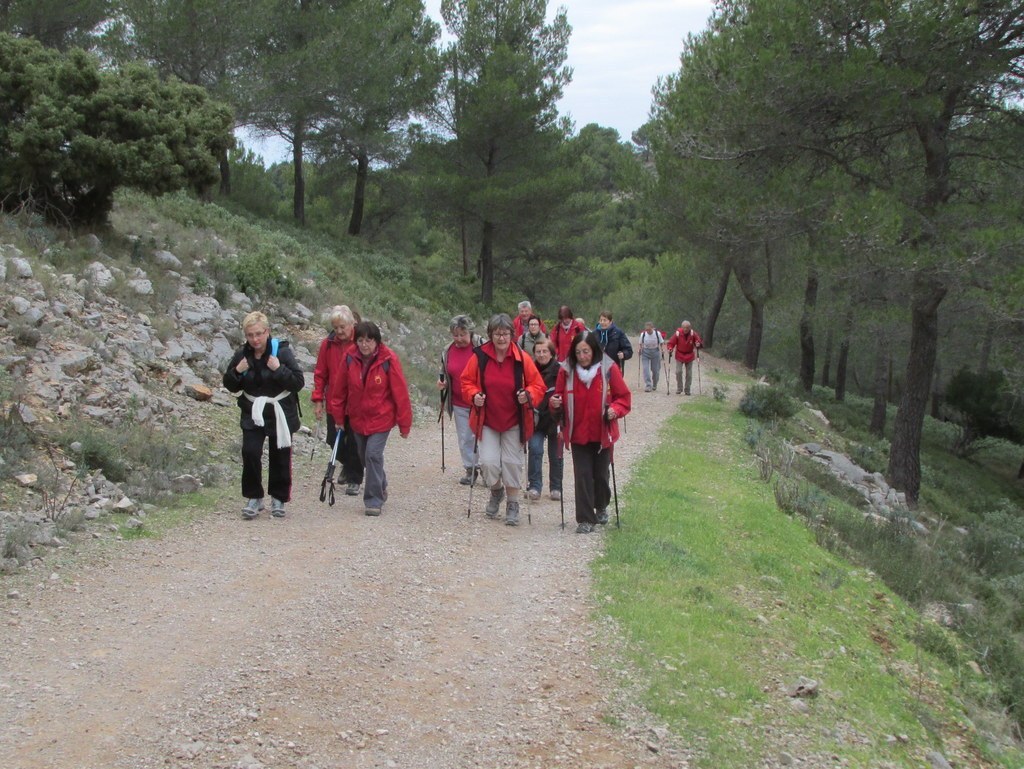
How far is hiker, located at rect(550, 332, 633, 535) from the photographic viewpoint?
27.9ft

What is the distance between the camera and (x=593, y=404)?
27.9 ft

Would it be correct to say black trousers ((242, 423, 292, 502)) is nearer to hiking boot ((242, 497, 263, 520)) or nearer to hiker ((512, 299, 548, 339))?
hiking boot ((242, 497, 263, 520))

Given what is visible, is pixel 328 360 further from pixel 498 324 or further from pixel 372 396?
pixel 498 324

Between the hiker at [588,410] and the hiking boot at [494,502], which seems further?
the hiking boot at [494,502]

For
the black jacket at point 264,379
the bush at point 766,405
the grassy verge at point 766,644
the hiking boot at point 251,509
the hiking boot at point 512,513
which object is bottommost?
the grassy verge at point 766,644

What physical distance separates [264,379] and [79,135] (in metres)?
6.76

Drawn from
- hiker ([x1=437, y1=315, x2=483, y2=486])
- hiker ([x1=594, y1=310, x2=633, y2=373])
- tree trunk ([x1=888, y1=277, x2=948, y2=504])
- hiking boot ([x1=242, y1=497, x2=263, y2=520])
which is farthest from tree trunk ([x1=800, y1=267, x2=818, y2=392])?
hiking boot ([x1=242, y1=497, x2=263, y2=520])

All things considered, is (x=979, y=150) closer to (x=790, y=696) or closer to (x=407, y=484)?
(x=407, y=484)

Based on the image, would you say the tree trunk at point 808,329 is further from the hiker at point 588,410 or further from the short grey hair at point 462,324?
the hiker at point 588,410

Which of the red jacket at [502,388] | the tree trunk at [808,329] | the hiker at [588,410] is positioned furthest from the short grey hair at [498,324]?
the tree trunk at [808,329]

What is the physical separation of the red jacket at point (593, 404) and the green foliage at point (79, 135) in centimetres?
795

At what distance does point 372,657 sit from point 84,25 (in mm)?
22211

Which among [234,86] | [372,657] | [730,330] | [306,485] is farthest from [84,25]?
[730,330]

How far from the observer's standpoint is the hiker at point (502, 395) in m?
8.65
